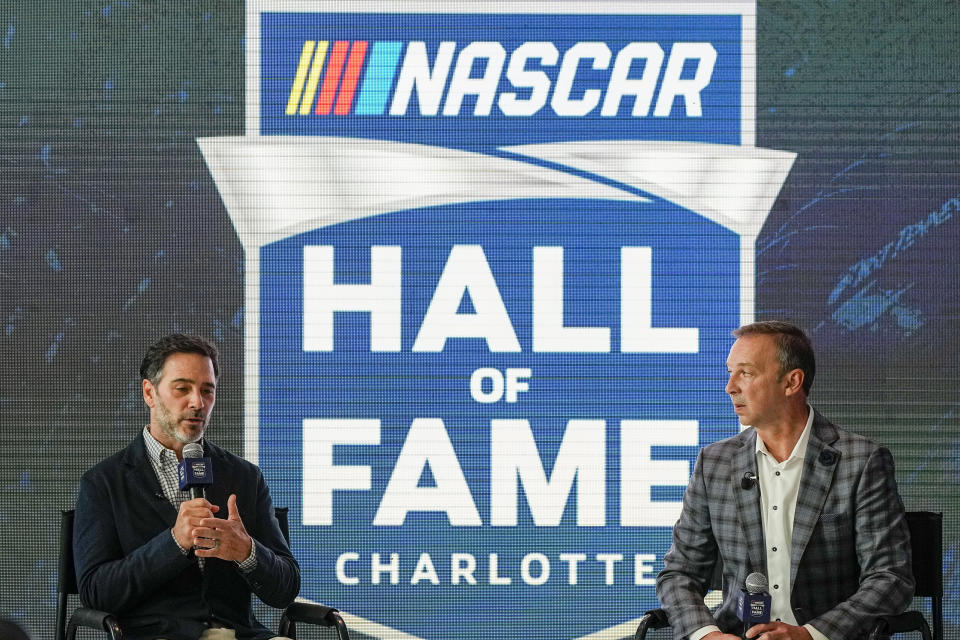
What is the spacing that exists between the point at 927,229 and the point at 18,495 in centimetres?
383

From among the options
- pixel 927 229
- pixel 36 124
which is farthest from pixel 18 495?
pixel 927 229

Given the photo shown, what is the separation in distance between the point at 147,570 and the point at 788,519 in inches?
69.7

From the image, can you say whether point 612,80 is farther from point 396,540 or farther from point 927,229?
point 396,540

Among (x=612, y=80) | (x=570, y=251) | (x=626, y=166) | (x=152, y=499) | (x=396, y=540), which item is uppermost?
(x=612, y=80)

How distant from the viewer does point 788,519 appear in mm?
3111

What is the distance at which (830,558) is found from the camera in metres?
3.05

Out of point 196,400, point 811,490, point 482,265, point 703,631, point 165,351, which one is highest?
point 482,265

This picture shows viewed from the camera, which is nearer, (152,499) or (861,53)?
(152,499)

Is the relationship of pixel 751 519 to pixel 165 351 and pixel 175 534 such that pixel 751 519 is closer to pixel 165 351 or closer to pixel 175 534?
pixel 175 534

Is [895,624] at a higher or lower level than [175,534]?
lower

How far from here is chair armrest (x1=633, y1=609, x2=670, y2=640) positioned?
3041 mm

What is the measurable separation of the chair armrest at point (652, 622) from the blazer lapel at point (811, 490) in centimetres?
37

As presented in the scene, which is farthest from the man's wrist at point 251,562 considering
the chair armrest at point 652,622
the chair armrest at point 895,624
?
the chair armrest at point 895,624

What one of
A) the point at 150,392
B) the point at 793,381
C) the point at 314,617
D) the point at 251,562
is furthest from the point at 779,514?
the point at 150,392
